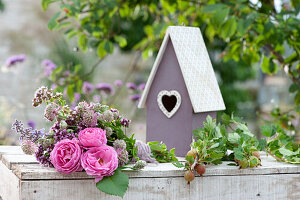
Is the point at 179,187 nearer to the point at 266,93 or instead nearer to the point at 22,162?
the point at 22,162

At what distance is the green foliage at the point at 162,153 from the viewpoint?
1.07m

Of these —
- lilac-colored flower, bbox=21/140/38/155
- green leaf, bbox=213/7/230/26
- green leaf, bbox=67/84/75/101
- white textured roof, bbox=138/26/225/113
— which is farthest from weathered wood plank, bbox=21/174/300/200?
green leaf, bbox=67/84/75/101

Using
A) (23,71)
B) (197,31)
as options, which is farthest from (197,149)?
(23,71)

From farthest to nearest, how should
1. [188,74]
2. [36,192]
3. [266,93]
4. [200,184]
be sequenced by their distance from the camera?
1. [266,93]
2. [188,74]
3. [200,184]
4. [36,192]

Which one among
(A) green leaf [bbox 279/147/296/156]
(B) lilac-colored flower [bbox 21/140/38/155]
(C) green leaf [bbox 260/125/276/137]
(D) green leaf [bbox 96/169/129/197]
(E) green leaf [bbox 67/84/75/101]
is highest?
(E) green leaf [bbox 67/84/75/101]

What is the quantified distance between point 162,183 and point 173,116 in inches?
11.4

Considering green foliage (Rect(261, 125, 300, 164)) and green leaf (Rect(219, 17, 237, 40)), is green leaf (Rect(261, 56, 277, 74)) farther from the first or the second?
green foliage (Rect(261, 125, 300, 164))

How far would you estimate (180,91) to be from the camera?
3.97 ft

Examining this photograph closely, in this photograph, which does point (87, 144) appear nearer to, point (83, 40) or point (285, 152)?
point (285, 152)

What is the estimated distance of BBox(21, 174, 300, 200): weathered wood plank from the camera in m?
0.90

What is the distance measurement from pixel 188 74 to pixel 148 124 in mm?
209

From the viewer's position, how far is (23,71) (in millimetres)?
4914

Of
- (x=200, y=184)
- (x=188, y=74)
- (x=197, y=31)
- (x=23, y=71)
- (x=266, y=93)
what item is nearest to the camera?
(x=200, y=184)

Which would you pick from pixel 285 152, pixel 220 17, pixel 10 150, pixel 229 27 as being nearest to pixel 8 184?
pixel 10 150
